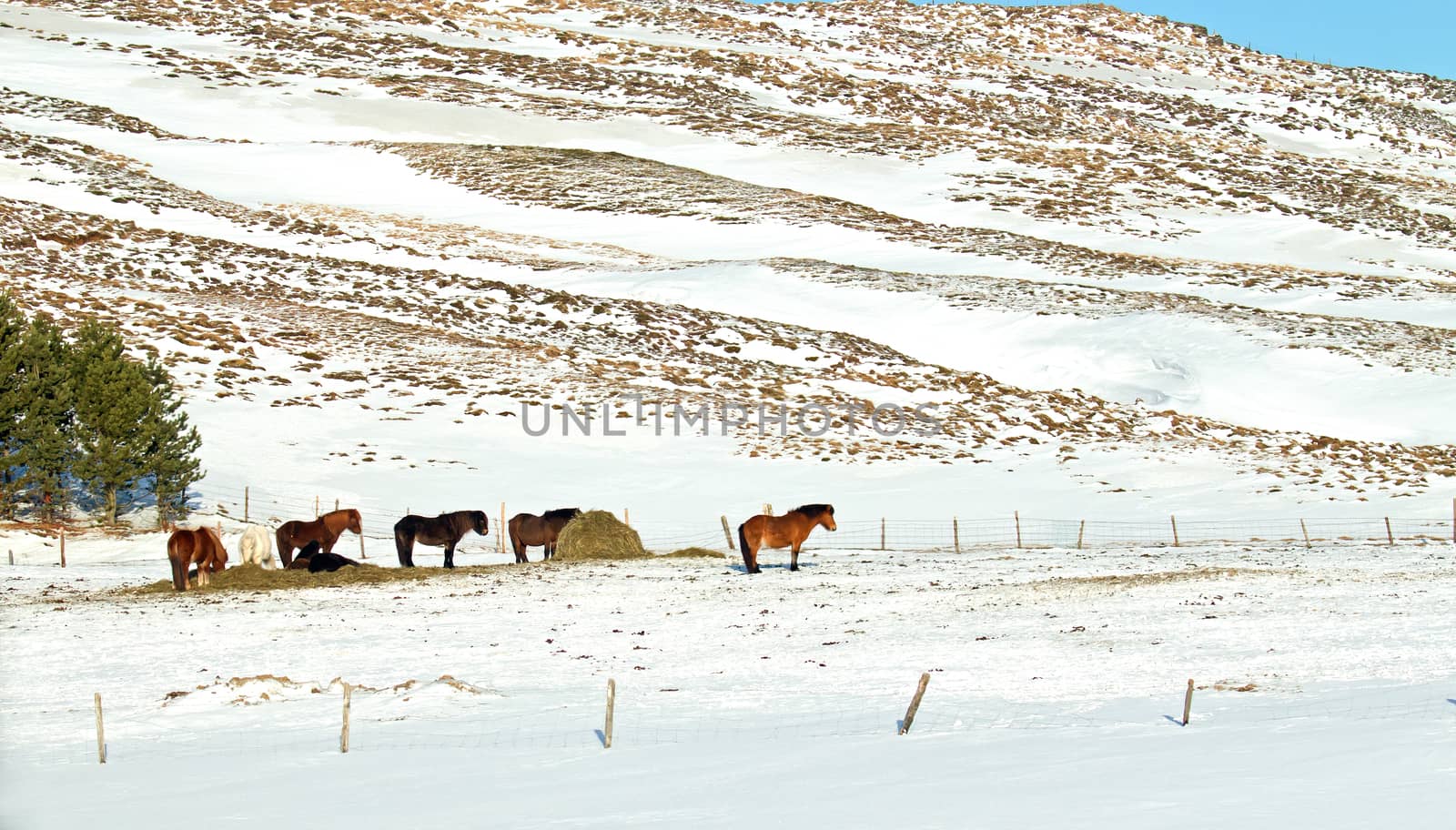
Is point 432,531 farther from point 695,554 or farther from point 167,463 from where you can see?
point 167,463

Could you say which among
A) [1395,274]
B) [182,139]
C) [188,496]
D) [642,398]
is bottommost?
[188,496]

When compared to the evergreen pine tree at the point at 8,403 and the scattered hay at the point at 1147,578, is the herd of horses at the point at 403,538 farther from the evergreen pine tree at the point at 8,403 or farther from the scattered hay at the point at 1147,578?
the evergreen pine tree at the point at 8,403

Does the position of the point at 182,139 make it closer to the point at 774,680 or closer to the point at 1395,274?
the point at 1395,274

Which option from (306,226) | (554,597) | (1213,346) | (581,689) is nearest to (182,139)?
(306,226)

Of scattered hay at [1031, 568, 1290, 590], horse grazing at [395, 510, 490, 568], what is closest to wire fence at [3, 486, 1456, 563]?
horse grazing at [395, 510, 490, 568]

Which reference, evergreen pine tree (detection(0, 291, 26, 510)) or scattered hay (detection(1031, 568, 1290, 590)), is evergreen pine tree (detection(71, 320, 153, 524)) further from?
scattered hay (detection(1031, 568, 1290, 590))

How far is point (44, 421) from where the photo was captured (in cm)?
3241

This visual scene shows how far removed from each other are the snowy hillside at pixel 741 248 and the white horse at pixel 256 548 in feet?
36.3

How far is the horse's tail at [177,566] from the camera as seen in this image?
2391 centimetres

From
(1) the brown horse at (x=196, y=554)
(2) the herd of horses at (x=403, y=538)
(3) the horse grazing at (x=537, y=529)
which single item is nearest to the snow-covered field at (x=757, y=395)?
(2) the herd of horses at (x=403, y=538)

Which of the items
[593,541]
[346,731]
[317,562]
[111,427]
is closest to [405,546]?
[317,562]

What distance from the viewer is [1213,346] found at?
5597cm

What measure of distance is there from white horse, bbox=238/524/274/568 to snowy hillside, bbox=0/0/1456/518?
36.3 ft

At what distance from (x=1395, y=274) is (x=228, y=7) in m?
89.4
